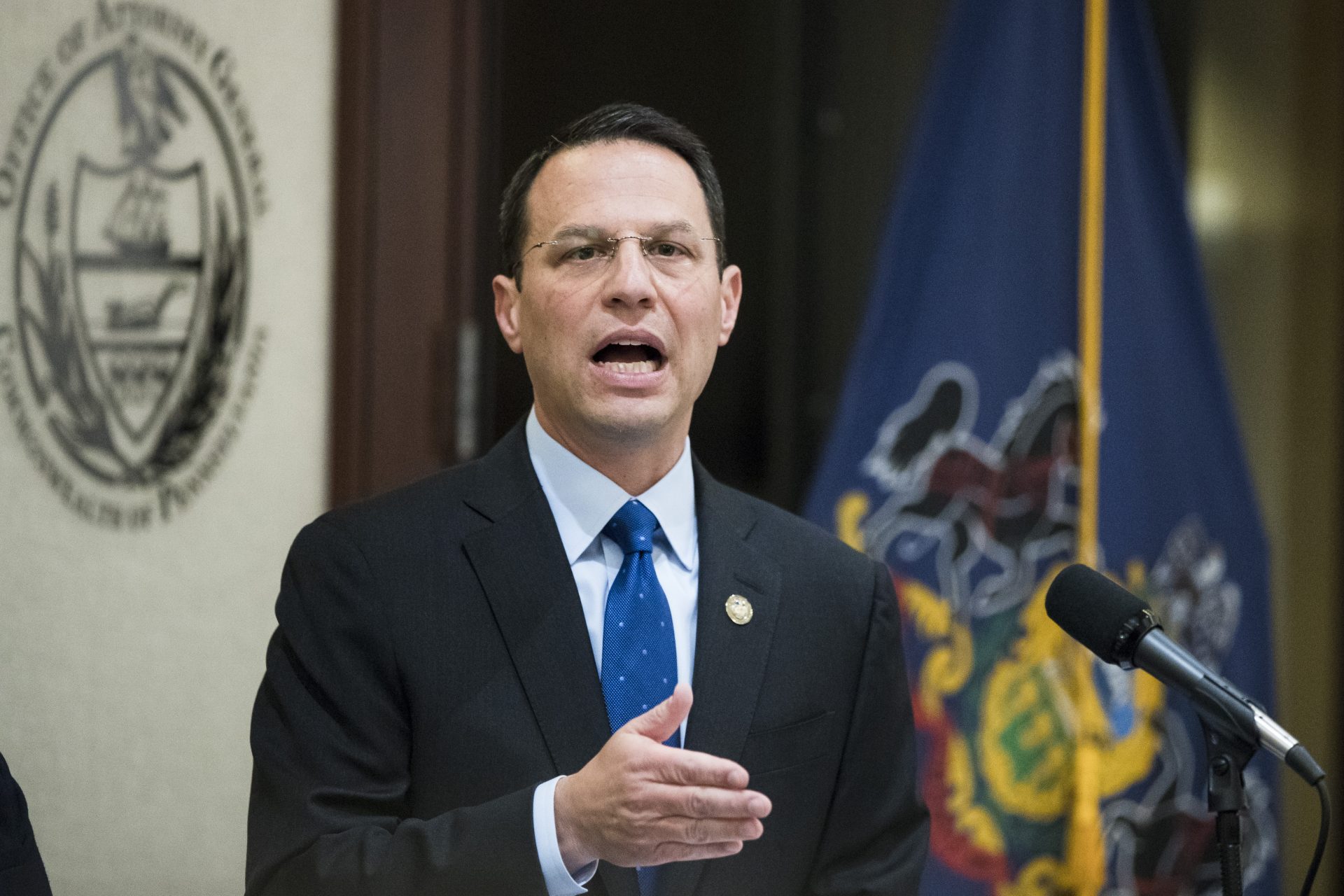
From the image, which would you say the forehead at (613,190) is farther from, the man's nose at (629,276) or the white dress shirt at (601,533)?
the white dress shirt at (601,533)

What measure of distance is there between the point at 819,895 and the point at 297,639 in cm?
61

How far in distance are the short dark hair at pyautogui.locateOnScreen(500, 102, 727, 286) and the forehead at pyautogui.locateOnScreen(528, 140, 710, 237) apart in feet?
0.04

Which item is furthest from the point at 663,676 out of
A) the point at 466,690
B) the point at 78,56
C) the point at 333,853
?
the point at 78,56

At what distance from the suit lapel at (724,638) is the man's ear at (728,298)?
191 mm

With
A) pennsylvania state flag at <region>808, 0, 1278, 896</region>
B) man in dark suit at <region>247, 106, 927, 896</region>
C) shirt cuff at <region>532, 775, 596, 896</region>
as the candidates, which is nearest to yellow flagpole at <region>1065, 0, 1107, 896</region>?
pennsylvania state flag at <region>808, 0, 1278, 896</region>

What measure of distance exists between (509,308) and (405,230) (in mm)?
722

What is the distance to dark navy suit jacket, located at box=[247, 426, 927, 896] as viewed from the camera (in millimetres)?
1362

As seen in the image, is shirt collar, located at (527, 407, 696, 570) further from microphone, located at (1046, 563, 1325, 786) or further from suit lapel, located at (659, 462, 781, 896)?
microphone, located at (1046, 563, 1325, 786)

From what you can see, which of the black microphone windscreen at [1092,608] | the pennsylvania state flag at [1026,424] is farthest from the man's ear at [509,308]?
the pennsylvania state flag at [1026,424]

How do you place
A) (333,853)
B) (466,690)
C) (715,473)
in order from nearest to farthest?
(333,853)
(466,690)
(715,473)

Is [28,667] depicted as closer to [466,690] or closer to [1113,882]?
[466,690]

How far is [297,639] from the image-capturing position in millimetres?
1423

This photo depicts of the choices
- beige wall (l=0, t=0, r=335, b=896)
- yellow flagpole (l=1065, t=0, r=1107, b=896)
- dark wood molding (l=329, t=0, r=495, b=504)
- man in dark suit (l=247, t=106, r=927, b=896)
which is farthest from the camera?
yellow flagpole (l=1065, t=0, r=1107, b=896)

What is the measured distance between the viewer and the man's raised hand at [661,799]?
1.17 meters
